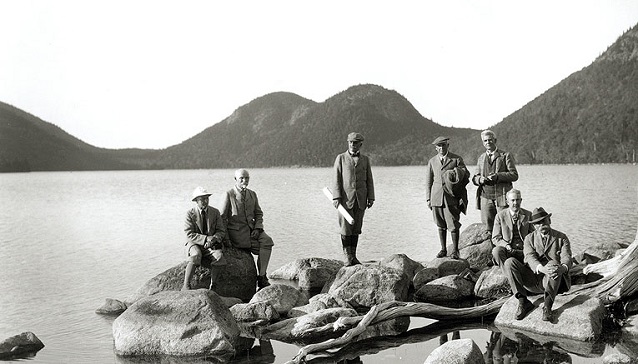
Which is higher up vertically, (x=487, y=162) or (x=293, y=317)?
(x=487, y=162)

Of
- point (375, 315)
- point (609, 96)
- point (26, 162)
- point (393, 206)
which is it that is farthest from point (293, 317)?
point (26, 162)

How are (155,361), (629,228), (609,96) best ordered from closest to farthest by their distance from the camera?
(155,361), (629,228), (609,96)

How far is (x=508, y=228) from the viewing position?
8469 mm

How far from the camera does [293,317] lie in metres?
8.93

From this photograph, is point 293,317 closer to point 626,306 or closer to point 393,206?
point 626,306

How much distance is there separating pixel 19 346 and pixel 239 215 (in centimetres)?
387

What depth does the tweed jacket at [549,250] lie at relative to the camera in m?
7.64

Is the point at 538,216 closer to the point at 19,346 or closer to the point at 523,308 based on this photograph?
the point at 523,308

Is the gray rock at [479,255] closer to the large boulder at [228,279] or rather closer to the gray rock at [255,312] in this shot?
the large boulder at [228,279]

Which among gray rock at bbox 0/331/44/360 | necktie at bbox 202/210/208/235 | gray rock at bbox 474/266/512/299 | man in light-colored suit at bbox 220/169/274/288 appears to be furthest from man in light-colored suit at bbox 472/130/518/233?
gray rock at bbox 0/331/44/360

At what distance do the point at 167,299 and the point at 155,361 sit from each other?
0.87m

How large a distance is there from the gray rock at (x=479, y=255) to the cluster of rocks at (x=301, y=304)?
0.07 ft

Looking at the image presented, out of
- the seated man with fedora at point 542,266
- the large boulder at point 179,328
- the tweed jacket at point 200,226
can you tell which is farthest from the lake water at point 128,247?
the tweed jacket at point 200,226

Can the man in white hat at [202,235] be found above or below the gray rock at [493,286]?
above
